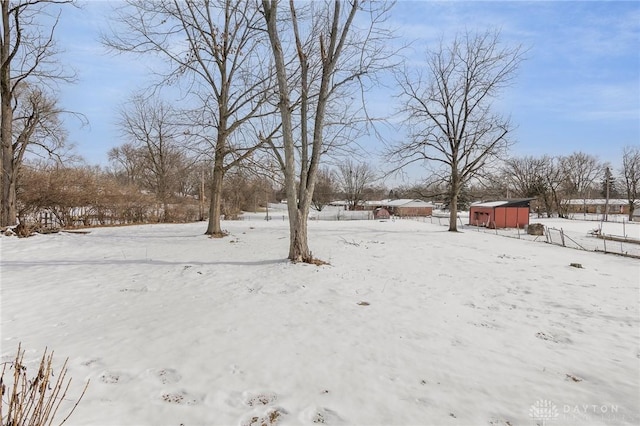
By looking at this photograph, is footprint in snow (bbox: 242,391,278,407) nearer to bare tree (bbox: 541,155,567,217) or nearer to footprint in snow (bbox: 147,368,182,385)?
footprint in snow (bbox: 147,368,182,385)

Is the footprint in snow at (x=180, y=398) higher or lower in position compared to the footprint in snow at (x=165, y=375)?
lower

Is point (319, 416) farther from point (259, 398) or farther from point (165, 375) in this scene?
point (165, 375)

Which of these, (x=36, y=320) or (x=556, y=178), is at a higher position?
(x=556, y=178)

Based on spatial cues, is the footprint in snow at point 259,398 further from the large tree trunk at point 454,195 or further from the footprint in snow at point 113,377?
the large tree trunk at point 454,195

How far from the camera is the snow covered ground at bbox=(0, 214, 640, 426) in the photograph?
278cm

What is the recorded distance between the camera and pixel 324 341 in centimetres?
411

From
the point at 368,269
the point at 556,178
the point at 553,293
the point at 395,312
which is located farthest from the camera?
the point at 556,178

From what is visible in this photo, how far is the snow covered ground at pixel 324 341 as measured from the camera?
278 centimetres

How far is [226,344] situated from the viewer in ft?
12.8

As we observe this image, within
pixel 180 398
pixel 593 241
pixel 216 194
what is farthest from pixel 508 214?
pixel 180 398

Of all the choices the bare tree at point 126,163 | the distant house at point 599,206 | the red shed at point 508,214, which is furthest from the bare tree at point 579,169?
the bare tree at point 126,163

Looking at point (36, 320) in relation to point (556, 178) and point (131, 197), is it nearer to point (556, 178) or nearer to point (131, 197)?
point (131, 197)

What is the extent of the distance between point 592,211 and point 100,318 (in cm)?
8990

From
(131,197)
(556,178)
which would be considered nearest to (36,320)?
(131,197)
